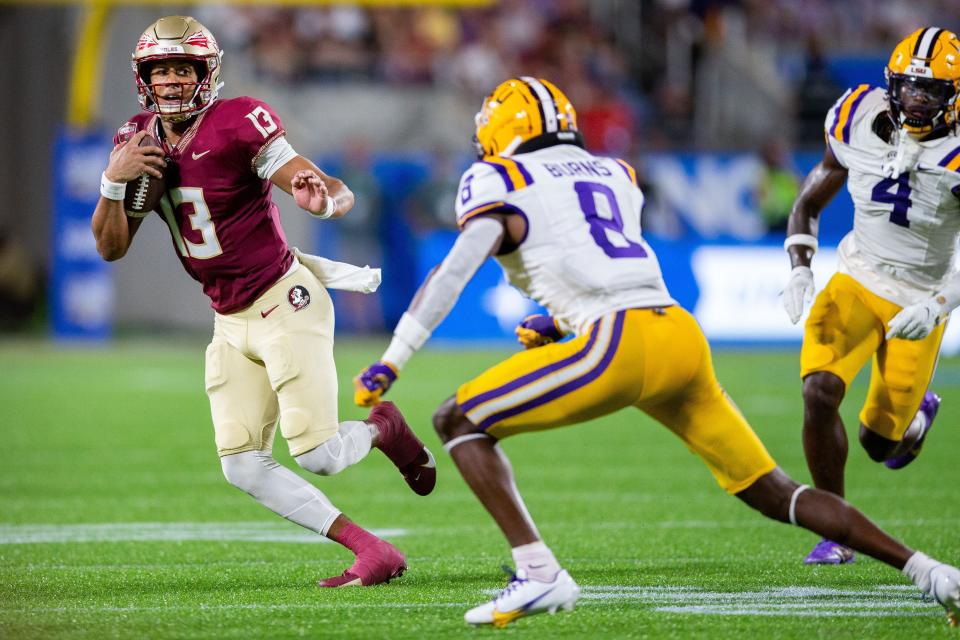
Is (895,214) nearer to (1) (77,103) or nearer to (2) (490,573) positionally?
(2) (490,573)

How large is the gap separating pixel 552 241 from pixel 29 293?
14.6m

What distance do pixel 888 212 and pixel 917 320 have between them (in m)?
0.60

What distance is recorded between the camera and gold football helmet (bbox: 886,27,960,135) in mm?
4934

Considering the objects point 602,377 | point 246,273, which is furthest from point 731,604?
point 246,273

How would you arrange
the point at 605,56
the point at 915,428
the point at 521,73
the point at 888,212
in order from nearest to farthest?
the point at 888,212 < the point at 915,428 < the point at 521,73 < the point at 605,56

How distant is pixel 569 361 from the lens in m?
3.91

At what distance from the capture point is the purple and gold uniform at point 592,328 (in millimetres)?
3910

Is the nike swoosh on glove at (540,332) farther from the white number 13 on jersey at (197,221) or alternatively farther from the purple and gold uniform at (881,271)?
the purple and gold uniform at (881,271)

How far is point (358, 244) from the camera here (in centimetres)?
1595

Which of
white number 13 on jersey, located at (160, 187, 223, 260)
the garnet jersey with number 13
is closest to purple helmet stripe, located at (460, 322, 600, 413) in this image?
the garnet jersey with number 13

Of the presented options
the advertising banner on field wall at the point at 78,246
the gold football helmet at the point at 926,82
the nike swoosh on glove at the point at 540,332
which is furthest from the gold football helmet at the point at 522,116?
the advertising banner on field wall at the point at 78,246

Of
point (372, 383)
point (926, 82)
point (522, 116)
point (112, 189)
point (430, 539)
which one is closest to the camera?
point (372, 383)

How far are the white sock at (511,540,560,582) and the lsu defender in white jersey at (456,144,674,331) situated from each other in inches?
24.3

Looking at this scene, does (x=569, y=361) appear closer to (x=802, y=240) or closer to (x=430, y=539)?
(x=802, y=240)
